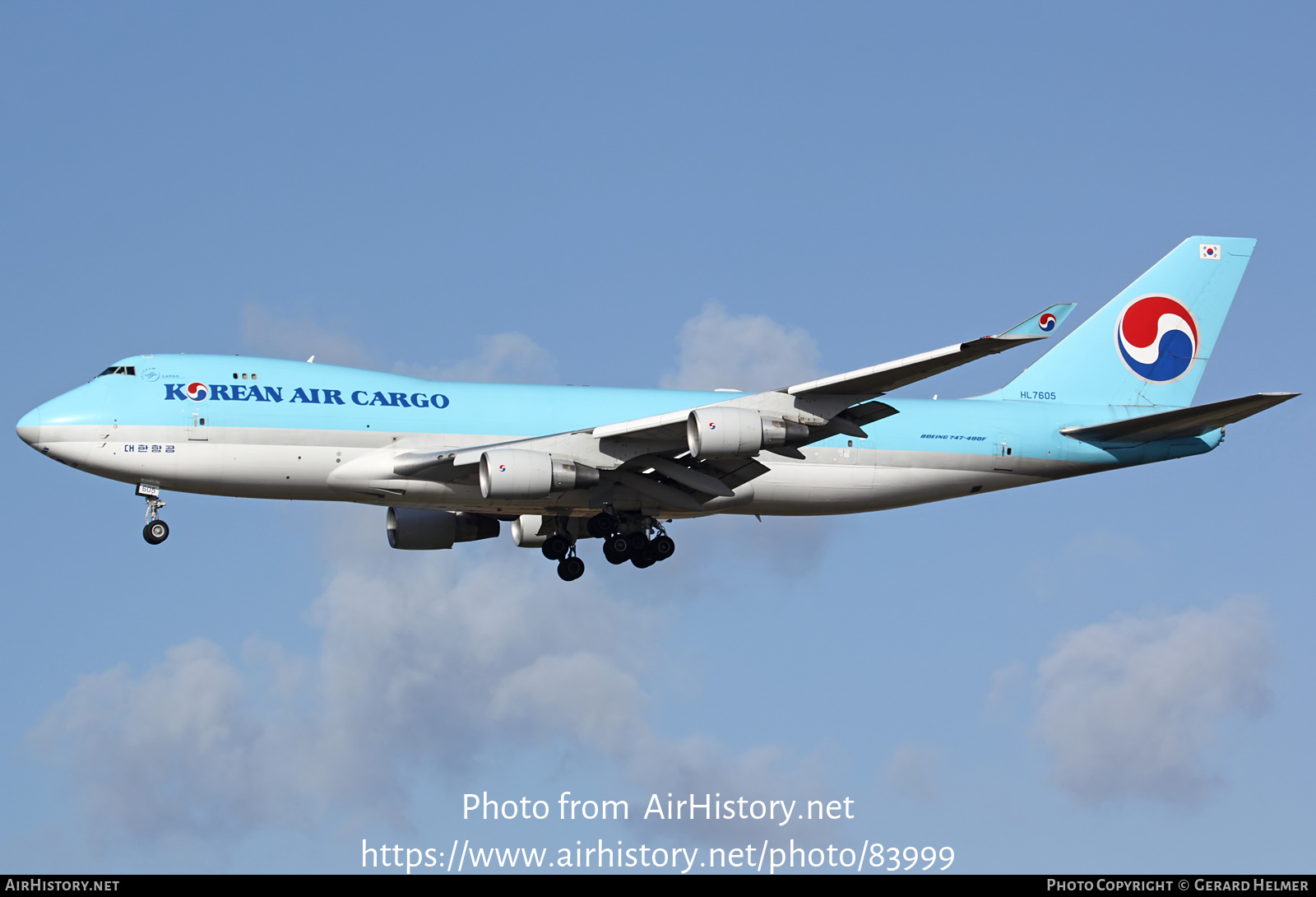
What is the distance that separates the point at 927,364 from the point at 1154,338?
50.2 feet

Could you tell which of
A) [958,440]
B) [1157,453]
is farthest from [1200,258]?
[958,440]

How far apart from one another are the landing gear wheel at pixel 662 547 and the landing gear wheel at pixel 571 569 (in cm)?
239

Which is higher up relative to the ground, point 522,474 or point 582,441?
point 582,441

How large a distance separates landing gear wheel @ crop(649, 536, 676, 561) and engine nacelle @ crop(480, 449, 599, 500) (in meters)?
4.48

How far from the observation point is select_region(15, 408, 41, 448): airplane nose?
38.6 metres

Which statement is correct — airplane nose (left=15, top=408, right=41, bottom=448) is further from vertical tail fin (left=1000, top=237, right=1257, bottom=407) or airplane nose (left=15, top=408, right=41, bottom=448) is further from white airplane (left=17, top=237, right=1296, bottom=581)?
vertical tail fin (left=1000, top=237, right=1257, bottom=407)

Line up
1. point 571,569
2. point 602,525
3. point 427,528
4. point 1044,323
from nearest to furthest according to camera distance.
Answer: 1. point 1044,323
2. point 602,525
3. point 571,569
4. point 427,528

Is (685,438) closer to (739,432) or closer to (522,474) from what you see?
(739,432)

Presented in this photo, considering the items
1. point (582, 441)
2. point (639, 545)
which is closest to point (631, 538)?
point (639, 545)

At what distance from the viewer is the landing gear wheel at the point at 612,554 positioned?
1672 inches

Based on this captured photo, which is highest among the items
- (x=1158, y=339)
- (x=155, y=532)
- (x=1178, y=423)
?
(x=1158, y=339)

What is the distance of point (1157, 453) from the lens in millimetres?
44969

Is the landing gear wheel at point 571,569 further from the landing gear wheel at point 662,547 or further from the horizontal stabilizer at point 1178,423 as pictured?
the horizontal stabilizer at point 1178,423

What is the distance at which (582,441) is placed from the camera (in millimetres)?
39438
